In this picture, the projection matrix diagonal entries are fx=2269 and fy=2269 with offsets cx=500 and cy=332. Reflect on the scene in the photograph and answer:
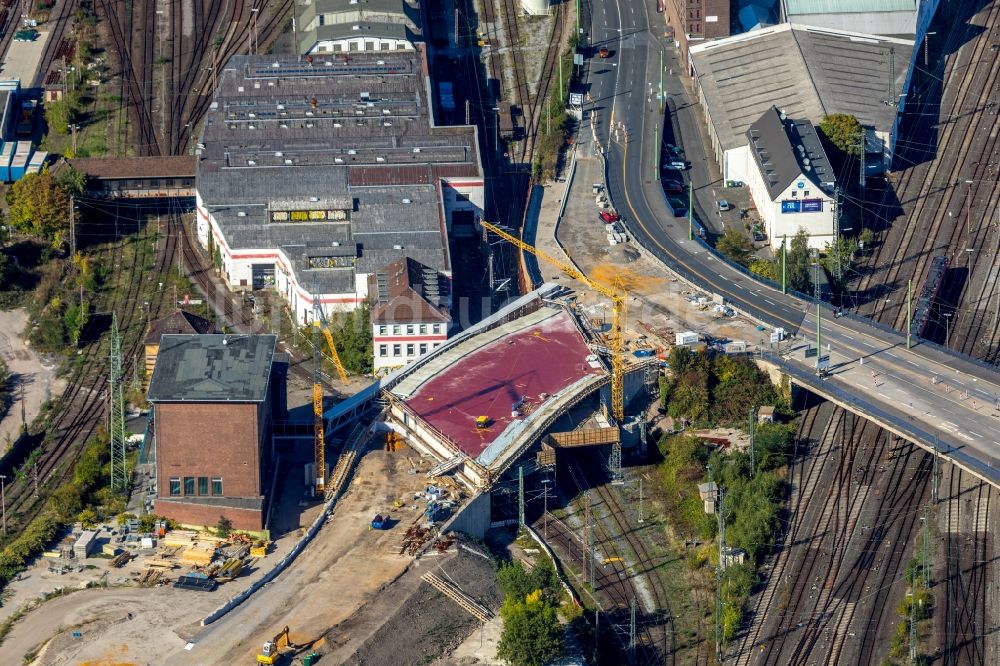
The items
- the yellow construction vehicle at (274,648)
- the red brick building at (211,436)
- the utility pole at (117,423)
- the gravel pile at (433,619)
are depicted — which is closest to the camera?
the yellow construction vehicle at (274,648)

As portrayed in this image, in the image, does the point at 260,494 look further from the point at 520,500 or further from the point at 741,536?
the point at 741,536

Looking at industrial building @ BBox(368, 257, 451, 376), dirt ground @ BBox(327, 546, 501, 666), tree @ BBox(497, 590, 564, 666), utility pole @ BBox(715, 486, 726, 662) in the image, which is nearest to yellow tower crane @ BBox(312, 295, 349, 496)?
industrial building @ BBox(368, 257, 451, 376)

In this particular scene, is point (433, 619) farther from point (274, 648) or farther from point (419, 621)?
point (274, 648)

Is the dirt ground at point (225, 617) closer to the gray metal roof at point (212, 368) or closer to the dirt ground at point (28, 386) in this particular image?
the gray metal roof at point (212, 368)

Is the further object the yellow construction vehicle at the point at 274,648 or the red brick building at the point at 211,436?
the red brick building at the point at 211,436

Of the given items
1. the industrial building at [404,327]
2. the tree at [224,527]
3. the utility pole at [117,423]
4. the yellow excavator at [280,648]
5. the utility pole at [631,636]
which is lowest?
the utility pole at [631,636]

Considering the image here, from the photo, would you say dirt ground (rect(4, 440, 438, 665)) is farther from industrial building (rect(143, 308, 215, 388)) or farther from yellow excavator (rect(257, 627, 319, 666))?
industrial building (rect(143, 308, 215, 388))

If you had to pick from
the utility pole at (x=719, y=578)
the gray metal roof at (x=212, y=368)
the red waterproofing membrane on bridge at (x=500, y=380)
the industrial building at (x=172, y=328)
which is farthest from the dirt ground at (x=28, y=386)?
the utility pole at (x=719, y=578)

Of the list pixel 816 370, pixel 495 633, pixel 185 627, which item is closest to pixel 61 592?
pixel 185 627

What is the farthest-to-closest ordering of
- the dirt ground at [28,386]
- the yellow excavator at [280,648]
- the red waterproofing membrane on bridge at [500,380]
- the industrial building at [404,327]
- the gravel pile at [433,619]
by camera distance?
the industrial building at [404,327] < the dirt ground at [28,386] < the red waterproofing membrane on bridge at [500,380] < the gravel pile at [433,619] < the yellow excavator at [280,648]
